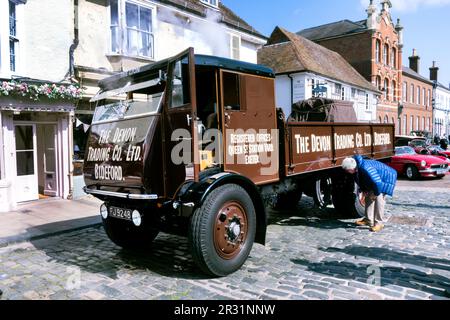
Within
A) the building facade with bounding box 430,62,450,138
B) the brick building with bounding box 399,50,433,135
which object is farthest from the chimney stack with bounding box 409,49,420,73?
the building facade with bounding box 430,62,450,138

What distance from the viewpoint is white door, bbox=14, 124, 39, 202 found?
9.53 m

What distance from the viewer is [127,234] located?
550 centimetres

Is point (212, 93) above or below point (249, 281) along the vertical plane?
above

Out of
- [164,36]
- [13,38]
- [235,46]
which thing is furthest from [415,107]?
[13,38]

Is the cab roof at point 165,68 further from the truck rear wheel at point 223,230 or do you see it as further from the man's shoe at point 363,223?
the man's shoe at point 363,223

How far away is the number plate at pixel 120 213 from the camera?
14.6 feet

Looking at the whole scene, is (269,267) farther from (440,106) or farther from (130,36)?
(440,106)

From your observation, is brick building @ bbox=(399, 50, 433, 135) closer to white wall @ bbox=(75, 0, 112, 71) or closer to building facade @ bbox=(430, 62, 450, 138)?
building facade @ bbox=(430, 62, 450, 138)

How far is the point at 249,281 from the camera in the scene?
14.1 ft

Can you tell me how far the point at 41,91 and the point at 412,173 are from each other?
1348 centimetres

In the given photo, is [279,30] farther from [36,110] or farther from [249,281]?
[249,281]

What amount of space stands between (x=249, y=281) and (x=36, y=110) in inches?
294

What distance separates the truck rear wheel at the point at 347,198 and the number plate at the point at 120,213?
4.49 m

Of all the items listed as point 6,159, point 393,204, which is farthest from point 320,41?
point 6,159
